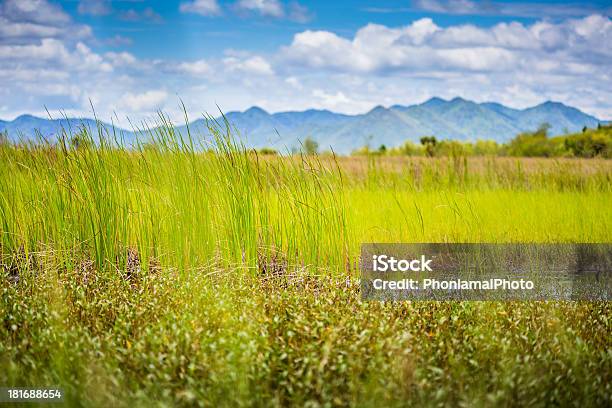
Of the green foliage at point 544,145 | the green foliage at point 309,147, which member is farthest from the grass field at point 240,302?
the green foliage at point 544,145

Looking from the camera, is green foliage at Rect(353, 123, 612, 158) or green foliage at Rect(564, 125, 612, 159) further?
green foliage at Rect(353, 123, 612, 158)

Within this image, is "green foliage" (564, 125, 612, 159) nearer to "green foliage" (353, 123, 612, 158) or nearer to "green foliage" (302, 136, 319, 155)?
"green foliage" (353, 123, 612, 158)

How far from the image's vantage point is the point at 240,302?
439cm

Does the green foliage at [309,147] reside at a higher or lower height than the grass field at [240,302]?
higher

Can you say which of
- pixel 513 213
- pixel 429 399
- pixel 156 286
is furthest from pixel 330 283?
pixel 513 213

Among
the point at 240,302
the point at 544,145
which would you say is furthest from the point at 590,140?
the point at 240,302

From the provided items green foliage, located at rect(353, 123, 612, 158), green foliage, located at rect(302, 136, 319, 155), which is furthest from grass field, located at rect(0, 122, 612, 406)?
green foliage, located at rect(353, 123, 612, 158)

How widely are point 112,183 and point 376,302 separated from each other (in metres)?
2.54

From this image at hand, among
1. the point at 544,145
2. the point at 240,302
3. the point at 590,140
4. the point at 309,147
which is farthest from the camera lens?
the point at 544,145

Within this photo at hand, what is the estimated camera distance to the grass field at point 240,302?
3.35 meters

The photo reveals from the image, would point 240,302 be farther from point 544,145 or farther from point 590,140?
point 544,145

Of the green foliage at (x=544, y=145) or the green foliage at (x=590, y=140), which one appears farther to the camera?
the green foliage at (x=544, y=145)

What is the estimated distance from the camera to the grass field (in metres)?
3.35

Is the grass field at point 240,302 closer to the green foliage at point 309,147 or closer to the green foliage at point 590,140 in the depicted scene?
the green foliage at point 309,147
